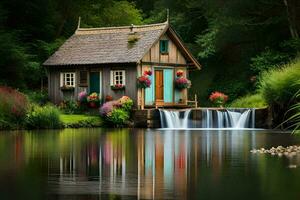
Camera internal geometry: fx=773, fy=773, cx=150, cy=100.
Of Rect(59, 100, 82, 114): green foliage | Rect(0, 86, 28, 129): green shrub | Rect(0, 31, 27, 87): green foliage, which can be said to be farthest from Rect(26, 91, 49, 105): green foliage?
Rect(0, 86, 28, 129): green shrub

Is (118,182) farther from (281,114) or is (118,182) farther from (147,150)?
(281,114)

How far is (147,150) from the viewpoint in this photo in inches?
727

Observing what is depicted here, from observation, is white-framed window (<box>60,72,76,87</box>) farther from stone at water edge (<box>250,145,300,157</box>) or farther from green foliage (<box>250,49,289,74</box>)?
stone at water edge (<box>250,145,300,157</box>)

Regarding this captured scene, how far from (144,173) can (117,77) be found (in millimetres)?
25510

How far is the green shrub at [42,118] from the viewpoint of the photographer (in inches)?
1224

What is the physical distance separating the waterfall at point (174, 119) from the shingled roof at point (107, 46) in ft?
10.8

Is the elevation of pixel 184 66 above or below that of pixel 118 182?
above

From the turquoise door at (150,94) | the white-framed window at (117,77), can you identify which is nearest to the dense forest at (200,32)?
the white-framed window at (117,77)

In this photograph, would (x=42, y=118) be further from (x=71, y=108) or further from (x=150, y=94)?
(x=150, y=94)

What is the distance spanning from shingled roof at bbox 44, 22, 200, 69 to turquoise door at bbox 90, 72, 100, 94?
87cm

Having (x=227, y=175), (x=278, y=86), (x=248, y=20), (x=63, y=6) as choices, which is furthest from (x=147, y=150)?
(x=63, y=6)

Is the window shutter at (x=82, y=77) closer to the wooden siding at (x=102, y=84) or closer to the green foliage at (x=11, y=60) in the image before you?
the wooden siding at (x=102, y=84)

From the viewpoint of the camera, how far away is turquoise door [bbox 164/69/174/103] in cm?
3925

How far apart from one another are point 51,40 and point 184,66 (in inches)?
400
